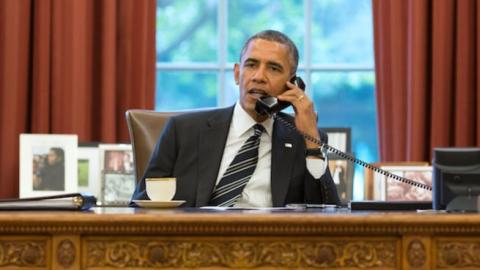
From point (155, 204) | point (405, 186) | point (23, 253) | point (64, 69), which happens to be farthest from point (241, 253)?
point (64, 69)

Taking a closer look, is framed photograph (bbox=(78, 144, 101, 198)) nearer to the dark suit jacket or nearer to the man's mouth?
the dark suit jacket

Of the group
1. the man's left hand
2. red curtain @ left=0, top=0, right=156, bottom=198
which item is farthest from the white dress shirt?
red curtain @ left=0, top=0, right=156, bottom=198

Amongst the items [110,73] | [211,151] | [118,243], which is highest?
[110,73]

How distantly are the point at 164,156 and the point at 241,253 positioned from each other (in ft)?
4.26

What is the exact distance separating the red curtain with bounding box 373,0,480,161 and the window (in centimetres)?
29

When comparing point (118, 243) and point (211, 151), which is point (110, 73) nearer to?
point (211, 151)

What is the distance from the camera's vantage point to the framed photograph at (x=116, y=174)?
4.09 metres

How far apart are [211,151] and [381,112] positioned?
5.54ft

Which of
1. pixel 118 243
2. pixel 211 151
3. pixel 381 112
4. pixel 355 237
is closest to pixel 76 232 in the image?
pixel 118 243

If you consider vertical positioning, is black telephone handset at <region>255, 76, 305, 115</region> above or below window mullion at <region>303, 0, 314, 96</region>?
below

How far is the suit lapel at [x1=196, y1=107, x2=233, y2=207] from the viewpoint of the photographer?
120 inches

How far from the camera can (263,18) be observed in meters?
4.95

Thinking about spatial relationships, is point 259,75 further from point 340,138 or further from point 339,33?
point 339,33

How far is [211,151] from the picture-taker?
10.5 feet
